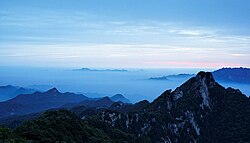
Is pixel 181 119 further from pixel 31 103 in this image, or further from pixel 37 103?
pixel 31 103

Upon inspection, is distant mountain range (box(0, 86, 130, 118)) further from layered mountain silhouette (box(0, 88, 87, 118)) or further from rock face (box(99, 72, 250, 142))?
rock face (box(99, 72, 250, 142))

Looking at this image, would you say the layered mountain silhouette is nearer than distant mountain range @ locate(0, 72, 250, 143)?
No

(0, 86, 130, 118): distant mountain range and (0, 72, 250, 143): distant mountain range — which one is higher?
(0, 72, 250, 143): distant mountain range

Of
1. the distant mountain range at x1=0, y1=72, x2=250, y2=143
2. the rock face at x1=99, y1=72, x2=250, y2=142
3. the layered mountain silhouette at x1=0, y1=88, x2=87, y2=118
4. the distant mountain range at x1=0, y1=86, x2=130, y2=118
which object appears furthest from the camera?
the layered mountain silhouette at x1=0, y1=88, x2=87, y2=118

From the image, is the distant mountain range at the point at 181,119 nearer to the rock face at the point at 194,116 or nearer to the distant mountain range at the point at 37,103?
the rock face at the point at 194,116

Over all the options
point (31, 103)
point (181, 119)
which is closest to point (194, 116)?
point (181, 119)

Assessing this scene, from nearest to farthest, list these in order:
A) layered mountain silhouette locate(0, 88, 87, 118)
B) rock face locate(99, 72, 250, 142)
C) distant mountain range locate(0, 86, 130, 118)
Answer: rock face locate(99, 72, 250, 142) → distant mountain range locate(0, 86, 130, 118) → layered mountain silhouette locate(0, 88, 87, 118)

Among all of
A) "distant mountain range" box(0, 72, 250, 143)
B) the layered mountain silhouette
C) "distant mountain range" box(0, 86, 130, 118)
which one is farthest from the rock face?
the layered mountain silhouette
